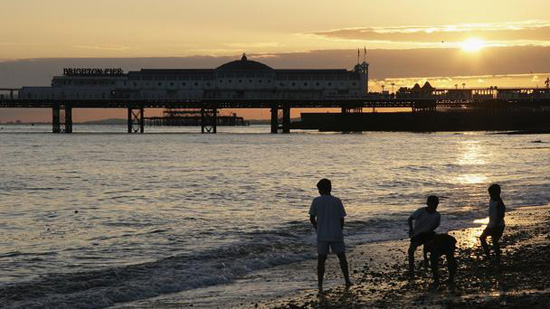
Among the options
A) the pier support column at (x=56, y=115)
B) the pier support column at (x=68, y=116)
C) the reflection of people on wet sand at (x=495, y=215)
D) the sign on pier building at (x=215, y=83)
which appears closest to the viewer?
the reflection of people on wet sand at (x=495, y=215)

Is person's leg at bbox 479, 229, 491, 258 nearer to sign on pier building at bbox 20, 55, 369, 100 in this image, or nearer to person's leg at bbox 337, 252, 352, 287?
person's leg at bbox 337, 252, 352, 287

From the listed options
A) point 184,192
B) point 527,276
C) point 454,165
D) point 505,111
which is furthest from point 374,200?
point 505,111

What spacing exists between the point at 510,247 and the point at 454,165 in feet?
134

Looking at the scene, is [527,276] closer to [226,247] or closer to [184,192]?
[226,247]

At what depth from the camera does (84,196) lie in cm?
3622

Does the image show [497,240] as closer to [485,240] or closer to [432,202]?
[485,240]

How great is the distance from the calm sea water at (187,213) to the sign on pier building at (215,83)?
9046 cm

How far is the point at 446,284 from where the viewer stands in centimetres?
1403

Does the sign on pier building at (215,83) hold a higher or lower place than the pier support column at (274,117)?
higher

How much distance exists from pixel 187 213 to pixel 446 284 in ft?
52.3

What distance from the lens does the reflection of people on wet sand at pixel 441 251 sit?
1390cm

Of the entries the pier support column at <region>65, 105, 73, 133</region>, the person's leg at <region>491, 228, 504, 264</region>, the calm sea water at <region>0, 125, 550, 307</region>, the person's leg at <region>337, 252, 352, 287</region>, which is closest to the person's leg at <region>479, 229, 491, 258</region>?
the person's leg at <region>491, 228, 504, 264</region>

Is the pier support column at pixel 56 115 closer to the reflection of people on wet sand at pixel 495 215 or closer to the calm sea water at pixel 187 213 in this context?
the calm sea water at pixel 187 213

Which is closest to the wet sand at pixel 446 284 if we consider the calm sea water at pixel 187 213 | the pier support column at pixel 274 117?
the calm sea water at pixel 187 213
